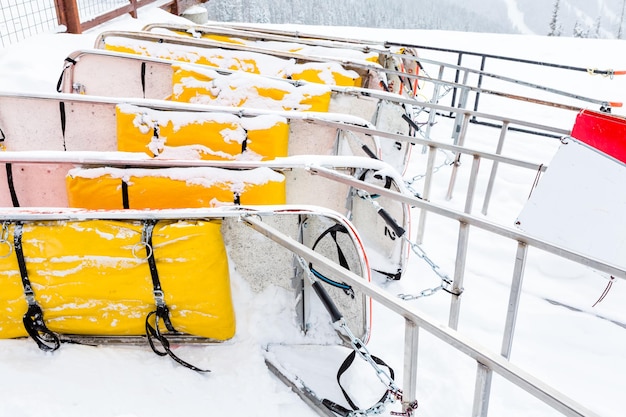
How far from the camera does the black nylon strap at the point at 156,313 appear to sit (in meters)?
2.21

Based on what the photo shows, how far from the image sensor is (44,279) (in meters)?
2.22

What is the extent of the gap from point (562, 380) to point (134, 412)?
8.16 feet

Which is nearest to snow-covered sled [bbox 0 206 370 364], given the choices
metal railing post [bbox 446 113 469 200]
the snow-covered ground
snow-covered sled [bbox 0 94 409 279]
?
the snow-covered ground

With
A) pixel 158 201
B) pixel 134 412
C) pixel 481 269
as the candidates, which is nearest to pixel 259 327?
pixel 134 412

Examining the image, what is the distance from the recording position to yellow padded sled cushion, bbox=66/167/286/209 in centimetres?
281

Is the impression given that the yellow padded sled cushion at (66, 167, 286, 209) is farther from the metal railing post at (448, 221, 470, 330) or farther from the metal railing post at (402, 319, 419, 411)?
the metal railing post at (402, 319, 419, 411)

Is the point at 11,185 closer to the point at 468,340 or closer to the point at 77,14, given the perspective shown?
the point at 468,340

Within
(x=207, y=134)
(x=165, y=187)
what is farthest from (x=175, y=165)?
(x=207, y=134)

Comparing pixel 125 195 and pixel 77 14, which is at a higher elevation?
pixel 77 14

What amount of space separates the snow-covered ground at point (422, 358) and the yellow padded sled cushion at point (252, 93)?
1760 millimetres

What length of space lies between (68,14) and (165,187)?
23.1 feet

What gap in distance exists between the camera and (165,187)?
2.83 m

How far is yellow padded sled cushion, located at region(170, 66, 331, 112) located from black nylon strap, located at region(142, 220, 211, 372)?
231 cm

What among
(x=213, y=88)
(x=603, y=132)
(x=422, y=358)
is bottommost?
(x=422, y=358)
